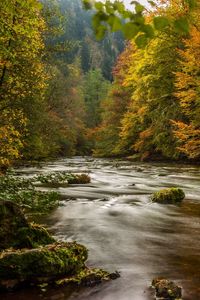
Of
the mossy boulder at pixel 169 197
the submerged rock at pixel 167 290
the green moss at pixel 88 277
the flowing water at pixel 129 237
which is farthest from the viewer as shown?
the mossy boulder at pixel 169 197

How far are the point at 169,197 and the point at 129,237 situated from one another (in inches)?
165

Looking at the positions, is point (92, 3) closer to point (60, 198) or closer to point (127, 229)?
point (127, 229)

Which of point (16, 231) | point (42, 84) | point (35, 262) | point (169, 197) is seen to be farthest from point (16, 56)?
point (35, 262)

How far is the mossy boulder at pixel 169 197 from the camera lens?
11.2 metres

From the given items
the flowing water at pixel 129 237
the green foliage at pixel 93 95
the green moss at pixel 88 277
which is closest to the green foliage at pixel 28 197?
the flowing water at pixel 129 237

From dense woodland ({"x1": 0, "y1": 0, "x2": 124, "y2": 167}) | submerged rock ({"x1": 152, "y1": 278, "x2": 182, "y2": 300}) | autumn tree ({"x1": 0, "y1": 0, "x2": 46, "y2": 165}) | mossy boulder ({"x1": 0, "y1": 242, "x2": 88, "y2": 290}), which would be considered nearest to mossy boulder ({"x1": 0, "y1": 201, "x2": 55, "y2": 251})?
mossy boulder ({"x1": 0, "y1": 242, "x2": 88, "y2": 290})

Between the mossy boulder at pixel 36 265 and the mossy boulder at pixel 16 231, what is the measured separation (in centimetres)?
56

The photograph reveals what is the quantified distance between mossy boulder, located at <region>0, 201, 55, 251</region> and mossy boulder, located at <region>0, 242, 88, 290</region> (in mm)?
Result: 557

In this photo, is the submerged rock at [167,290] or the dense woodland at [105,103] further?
the dense woodland at [105,103]

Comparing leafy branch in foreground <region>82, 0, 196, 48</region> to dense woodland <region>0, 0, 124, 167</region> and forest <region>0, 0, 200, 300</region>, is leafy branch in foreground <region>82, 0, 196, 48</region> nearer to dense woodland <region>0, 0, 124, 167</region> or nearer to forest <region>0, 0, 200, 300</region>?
forest <region>0, 0, 200, 300</region>

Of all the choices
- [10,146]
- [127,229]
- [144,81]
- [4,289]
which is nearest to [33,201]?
[10,146]

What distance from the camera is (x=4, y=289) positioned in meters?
4.75

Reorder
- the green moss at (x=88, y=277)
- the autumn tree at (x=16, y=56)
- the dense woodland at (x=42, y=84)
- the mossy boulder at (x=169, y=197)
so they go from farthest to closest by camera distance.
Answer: the mossy boulder at (x=169, y=197) < the dense woodland at (x=42, y=84) < the autumn tree at (x=16, y=56) < the green moss at (x=88, y=277)

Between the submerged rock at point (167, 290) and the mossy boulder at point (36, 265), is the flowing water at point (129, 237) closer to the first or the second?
the submerged rock at point (167, 290)
